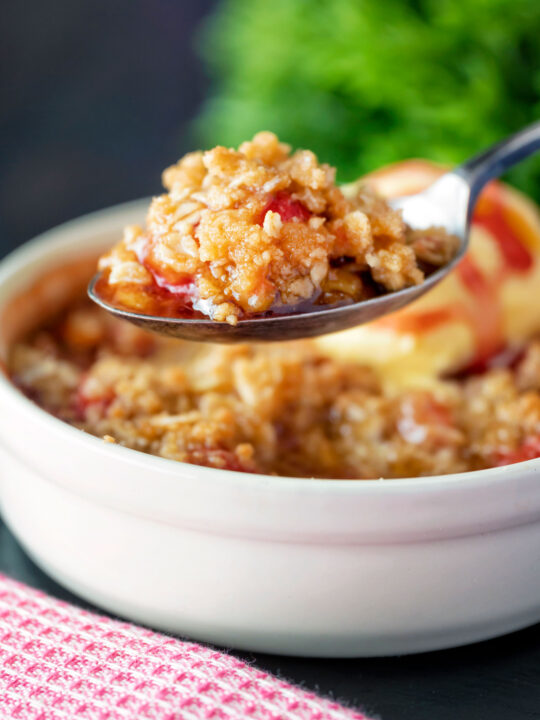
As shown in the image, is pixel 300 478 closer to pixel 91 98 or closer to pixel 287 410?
pixel 287 410

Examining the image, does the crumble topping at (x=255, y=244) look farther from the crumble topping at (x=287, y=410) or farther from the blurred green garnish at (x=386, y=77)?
the blurred green garnish at (x=386, y=77)

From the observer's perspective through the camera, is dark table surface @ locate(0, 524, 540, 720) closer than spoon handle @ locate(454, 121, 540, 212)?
Yes

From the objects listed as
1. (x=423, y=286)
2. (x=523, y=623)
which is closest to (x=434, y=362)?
(x=423, y=286)

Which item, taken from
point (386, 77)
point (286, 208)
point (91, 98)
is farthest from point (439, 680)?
point (91, 98)

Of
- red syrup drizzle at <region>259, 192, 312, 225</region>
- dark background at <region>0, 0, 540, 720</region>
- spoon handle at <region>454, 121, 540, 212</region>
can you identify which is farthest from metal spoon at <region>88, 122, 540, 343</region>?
dark background at <region>0, 0, 540, 720</region>

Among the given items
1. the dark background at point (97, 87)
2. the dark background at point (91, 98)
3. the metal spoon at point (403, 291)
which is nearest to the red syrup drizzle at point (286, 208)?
the metal spoon at point (403, 291)

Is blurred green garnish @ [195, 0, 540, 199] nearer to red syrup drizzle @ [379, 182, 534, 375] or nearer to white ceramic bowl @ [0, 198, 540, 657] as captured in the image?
red syrup drizzle @ [379, 182, 534, 375]
